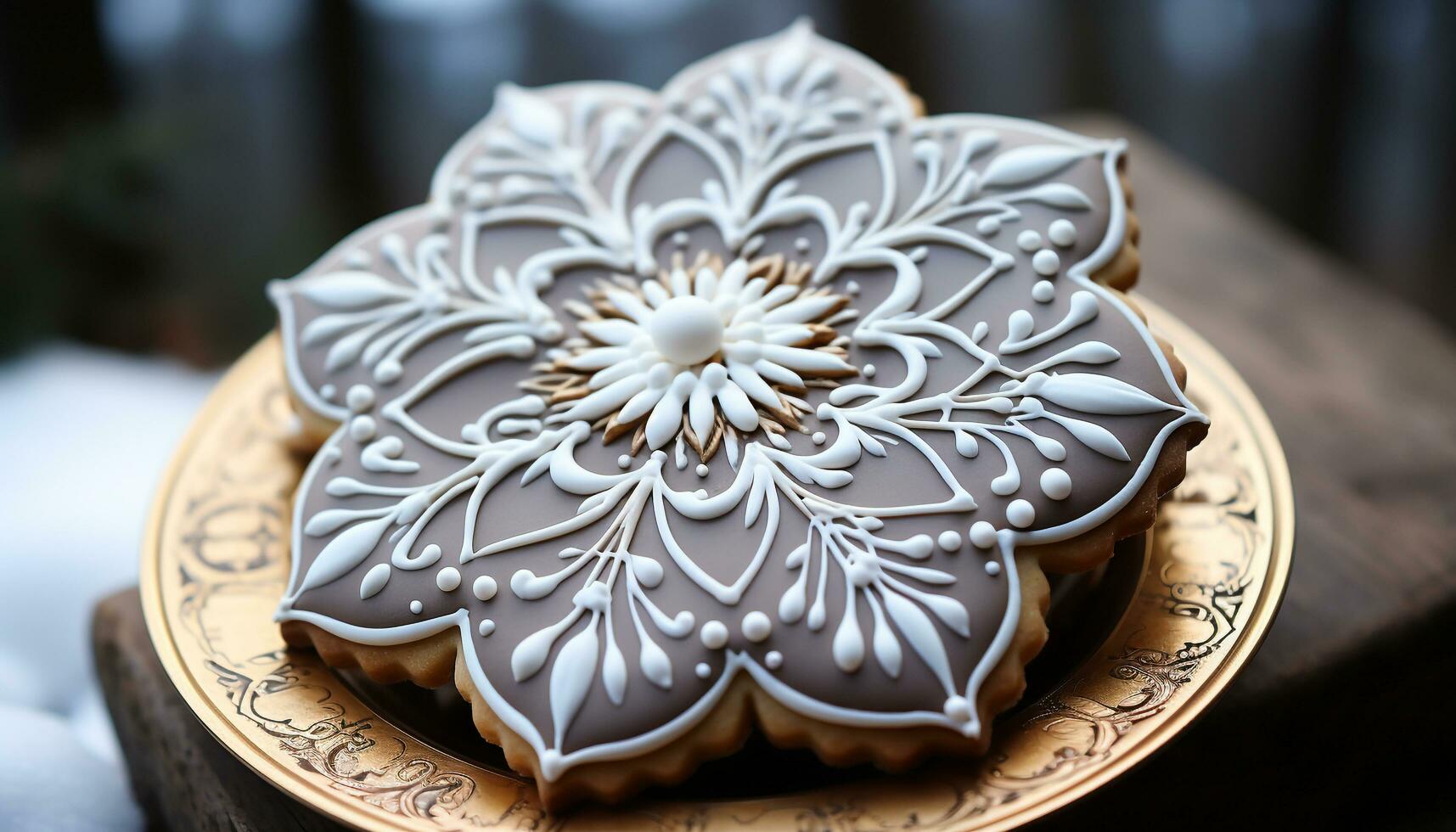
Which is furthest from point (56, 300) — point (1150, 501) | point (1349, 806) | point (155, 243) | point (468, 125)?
point (1349, 806)

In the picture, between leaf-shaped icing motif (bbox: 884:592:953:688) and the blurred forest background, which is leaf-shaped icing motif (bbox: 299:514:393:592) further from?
the blurred forest background

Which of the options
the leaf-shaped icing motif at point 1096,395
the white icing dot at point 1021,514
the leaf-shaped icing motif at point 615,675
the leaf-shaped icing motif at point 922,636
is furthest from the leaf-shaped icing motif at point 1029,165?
the leaf-shaped icing motif at point 615,675

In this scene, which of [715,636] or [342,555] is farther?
[342,555]

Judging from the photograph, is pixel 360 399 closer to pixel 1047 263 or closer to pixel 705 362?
pixel 705 362

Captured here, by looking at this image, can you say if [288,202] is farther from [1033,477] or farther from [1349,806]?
[1349,806]

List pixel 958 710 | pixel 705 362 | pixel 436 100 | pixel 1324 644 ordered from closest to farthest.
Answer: pixel 958 710
pixel 705 362
pixel 1324 644
pixel 436 100

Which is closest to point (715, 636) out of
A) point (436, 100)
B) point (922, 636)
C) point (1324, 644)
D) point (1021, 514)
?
point (922, 636)

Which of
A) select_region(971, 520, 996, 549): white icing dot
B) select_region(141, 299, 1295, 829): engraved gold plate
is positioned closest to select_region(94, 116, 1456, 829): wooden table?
select_region(141, 299, 1295, 829): engraved gold plate
